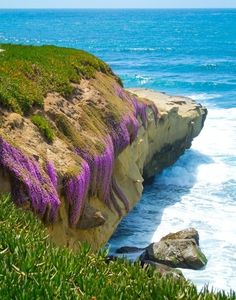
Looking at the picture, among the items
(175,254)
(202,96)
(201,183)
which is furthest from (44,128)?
(202,96)

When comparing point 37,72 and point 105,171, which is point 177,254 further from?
point 37,72

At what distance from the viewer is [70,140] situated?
18953mm

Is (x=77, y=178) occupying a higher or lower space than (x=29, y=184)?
lower

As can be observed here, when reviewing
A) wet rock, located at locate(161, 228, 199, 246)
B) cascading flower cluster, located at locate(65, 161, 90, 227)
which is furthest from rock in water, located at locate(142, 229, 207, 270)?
cascading flower cluster, located at locate(65, 161, 90, 227)

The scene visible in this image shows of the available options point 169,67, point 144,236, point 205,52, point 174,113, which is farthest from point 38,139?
point 205,52

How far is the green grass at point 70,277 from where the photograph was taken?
28.3 ft

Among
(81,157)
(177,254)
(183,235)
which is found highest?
(81,157)

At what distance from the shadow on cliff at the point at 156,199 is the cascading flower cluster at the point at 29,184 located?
6913 millimetres

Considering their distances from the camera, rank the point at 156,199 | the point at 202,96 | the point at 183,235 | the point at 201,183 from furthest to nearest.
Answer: the point at 202,96 → the point at 201,183 → the point at 156,199 → the point at 183,235

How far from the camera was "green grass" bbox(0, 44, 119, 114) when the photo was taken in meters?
18.2

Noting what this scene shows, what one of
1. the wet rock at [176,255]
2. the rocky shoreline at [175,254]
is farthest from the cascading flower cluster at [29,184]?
the wet rock at [176,255]

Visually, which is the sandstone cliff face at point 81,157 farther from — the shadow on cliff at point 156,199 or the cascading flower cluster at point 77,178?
the shadow on cliff at point 156,199

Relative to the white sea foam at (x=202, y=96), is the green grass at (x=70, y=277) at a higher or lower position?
higher

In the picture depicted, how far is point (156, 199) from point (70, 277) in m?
19.6
